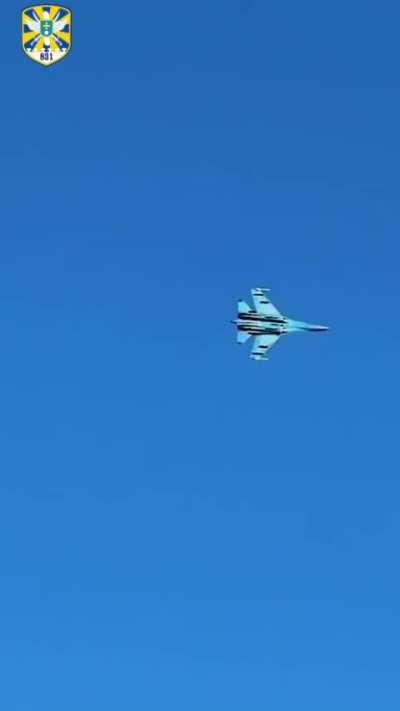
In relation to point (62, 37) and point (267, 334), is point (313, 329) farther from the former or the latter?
point (62, 37)

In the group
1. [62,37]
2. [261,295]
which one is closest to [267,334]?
[261,295]

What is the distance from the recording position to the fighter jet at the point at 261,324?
6196 inches

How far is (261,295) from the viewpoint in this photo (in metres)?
158

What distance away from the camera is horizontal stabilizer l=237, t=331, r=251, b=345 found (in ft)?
515

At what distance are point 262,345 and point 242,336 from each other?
96.1 inches

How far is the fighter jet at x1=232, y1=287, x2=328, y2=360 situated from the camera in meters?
157

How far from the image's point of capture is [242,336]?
15762cm

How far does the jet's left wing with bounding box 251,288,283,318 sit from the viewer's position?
157 metres

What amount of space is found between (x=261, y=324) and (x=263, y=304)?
214cm

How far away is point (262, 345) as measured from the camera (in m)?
158

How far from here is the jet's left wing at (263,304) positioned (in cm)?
15700

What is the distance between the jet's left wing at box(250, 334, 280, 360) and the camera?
157 m

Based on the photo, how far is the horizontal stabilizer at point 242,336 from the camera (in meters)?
157

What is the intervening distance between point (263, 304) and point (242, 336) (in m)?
4.15
